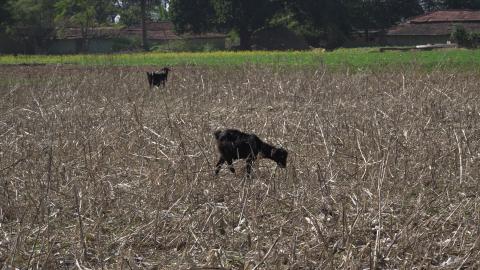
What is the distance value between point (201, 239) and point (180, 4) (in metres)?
54.5

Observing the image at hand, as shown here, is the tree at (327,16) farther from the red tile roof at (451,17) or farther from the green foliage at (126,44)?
the green foliage at (126,44)

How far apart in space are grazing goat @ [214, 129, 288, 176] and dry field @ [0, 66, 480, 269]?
145mm

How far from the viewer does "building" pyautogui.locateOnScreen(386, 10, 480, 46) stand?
58319mm

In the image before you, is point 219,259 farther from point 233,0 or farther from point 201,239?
point 233,0

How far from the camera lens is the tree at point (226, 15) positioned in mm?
55656

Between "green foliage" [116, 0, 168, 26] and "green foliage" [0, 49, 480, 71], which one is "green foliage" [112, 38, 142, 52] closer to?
"green foliage" [116, 0, 168, 26]

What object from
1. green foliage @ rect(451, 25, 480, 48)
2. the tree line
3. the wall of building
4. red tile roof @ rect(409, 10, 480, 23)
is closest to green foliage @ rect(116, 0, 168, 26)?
the tree line

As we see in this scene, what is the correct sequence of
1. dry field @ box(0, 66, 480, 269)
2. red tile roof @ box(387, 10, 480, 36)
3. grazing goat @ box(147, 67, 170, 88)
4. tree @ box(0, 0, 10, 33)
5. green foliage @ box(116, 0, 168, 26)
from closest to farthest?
dry field @ box(0, 66, 480, 269) < grazing goat @ box(147, 67, 170, 88) < tree @ box(0, 0, 10, 33) < red tile roof @ box(387, 10, 480, 36) < green foliage @ box(116, 0, 168, 26)

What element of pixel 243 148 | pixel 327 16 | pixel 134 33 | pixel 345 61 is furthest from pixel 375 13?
pixel 243 148

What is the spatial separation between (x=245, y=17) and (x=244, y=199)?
5185cm

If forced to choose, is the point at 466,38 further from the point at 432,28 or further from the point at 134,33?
the point at 134,33

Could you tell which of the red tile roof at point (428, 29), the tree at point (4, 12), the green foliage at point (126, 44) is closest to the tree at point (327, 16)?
the red tile roof at point (428, 29)

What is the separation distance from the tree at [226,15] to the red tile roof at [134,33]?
676 cm

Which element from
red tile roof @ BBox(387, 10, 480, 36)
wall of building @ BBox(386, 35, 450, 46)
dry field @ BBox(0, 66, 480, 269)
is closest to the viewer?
dry field @ BBox(0, 66, 480, 269)
